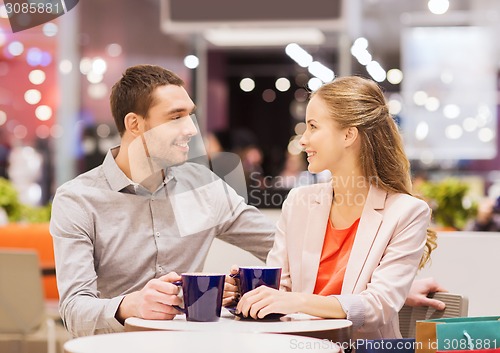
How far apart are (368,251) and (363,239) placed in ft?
0.11

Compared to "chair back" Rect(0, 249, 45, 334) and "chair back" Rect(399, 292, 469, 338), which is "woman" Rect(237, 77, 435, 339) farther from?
"chair back" Rect(0, 249, 45, 334)

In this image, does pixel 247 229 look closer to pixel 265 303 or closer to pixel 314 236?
pixel 314 236

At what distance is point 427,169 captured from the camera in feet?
36.9

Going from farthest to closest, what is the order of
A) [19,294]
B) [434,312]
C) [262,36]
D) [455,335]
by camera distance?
[262,36] < [19,294] < [434,312] < [455,335]

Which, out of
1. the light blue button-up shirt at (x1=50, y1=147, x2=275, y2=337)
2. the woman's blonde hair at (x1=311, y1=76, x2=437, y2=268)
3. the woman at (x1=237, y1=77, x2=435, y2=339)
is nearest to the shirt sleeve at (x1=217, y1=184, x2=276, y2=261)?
the light blue button-up shirt at (x1=50, y1=147, x2=275, y2=337)

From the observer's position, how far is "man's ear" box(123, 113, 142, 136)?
93.0 inches

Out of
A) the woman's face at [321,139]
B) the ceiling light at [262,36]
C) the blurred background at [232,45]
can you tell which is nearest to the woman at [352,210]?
the woman's face at [321,139]

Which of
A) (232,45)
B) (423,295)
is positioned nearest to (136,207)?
(423,295)

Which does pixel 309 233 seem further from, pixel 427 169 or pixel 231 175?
pixel 427 169

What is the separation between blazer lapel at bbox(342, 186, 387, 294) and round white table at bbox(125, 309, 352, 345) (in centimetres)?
30

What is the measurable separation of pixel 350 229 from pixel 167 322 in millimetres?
683

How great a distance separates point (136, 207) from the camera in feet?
7.69

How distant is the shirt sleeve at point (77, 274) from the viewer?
2051 mm

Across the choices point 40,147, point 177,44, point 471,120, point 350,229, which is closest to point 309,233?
point 350,229
